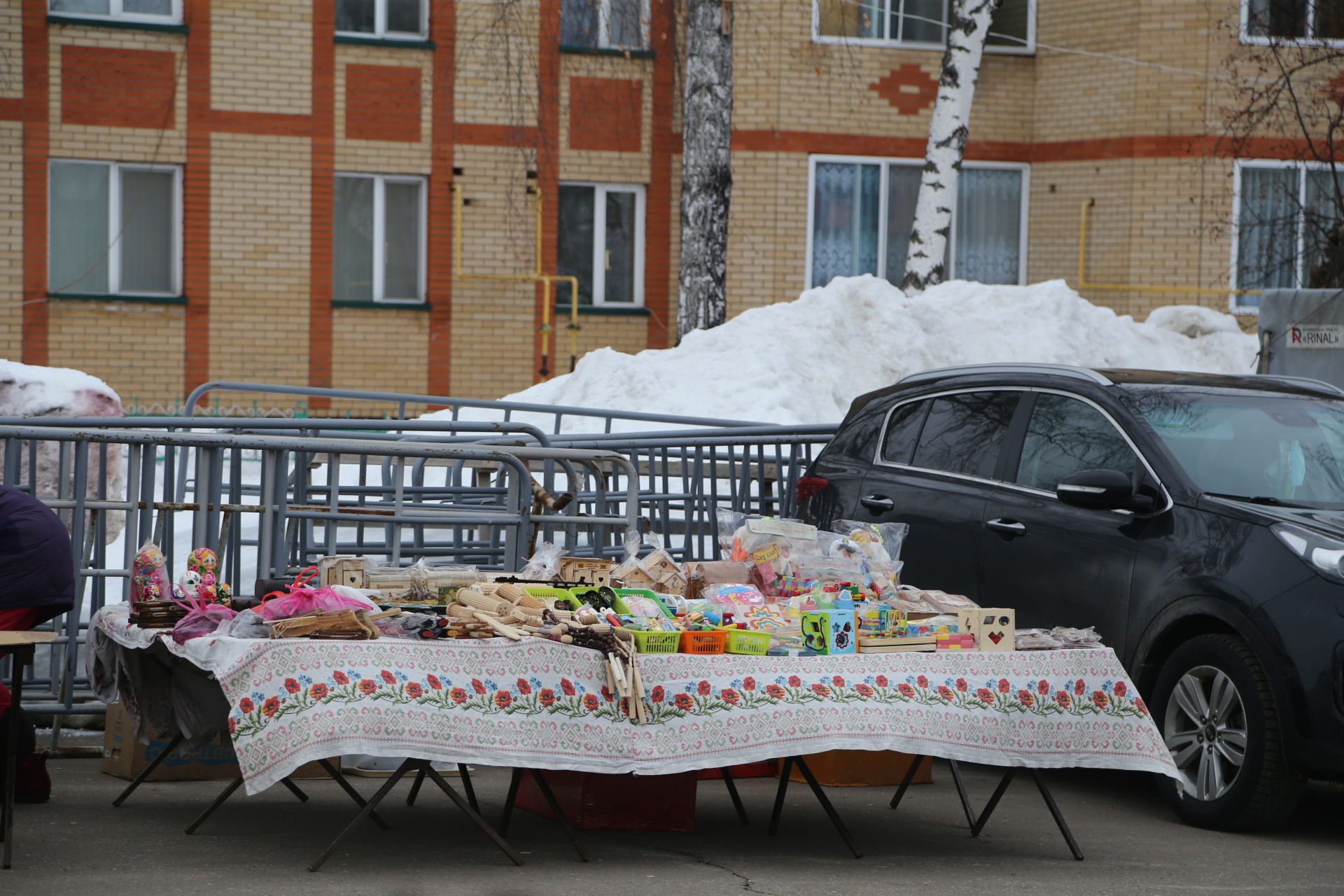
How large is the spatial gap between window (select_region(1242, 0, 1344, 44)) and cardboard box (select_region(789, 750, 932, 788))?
457 inches

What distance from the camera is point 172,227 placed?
19562 millimetres

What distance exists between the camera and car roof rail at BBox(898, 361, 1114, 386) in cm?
743

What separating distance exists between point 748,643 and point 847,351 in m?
10.4

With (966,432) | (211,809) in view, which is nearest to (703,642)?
(211,809)

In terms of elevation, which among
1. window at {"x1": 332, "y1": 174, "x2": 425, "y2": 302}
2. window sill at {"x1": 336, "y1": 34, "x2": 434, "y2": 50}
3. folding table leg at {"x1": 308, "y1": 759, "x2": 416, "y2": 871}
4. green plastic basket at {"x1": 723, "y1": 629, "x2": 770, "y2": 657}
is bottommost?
folding table leg at {"x1": 308, "y1": 759, "x2": 416, "y2": 871}

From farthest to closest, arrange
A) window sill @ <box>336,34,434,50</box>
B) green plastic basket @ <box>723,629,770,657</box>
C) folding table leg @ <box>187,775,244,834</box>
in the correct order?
window sill @ <box>336,34,434,50</box> < folding table leg @ <box>187,775,244,834</box> < green plastic basket @ <box>723,629,770,657</box>

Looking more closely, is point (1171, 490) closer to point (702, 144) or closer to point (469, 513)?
point (469, 513)

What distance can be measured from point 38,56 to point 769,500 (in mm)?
12093

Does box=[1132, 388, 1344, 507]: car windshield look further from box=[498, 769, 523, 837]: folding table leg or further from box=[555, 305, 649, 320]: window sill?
box=[555, 305, 649, 320]: window sill

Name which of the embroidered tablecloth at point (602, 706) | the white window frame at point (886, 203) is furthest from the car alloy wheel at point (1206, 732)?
the white window frame at point (886, 203)

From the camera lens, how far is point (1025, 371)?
7.76 meters

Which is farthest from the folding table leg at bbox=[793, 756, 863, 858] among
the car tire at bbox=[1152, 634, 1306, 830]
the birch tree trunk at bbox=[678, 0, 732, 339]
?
the birch tree trunk at bbox=[678, 0, 732, 339]

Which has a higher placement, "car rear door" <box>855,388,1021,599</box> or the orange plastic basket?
"car rear door" <box>855,388,1021,599</box>

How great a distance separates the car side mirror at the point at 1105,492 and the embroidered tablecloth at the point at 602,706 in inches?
48.2
